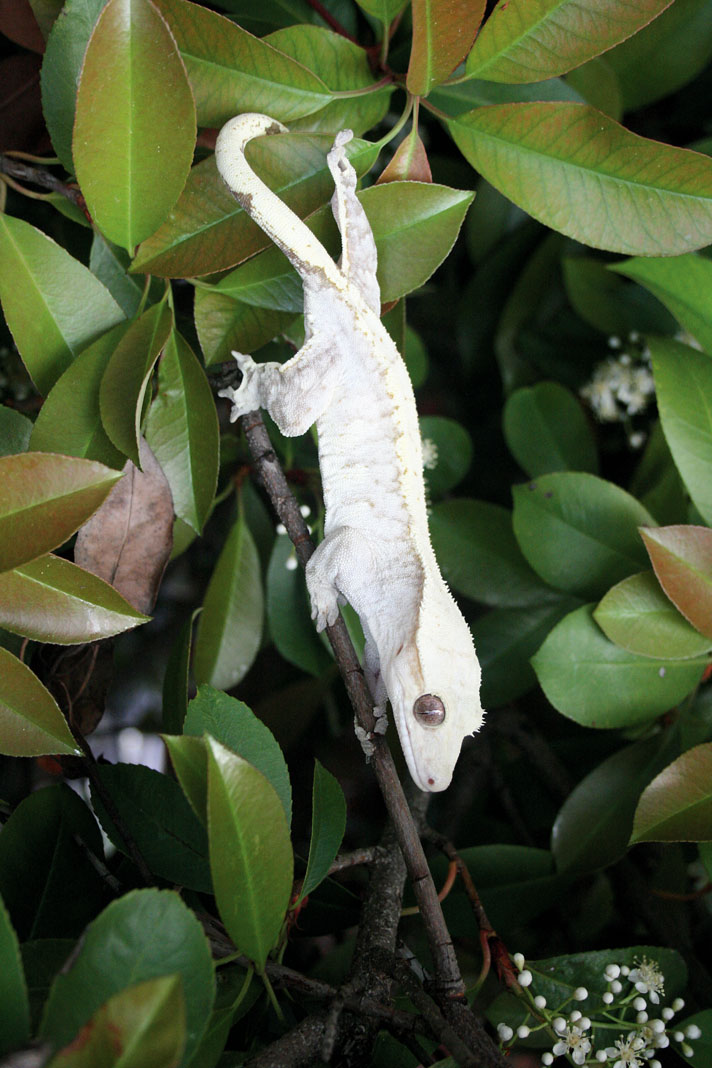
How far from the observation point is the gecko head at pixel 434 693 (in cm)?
116

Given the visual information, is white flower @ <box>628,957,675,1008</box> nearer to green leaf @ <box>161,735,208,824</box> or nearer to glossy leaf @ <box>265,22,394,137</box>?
green leaf @ <box>161,735,208,824</box>

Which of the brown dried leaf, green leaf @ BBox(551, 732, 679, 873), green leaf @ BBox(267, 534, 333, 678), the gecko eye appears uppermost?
the brown dried leaf

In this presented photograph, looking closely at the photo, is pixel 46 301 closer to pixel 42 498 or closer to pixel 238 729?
pixel 42 498

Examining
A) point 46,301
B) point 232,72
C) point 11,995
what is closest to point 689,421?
point 232,72

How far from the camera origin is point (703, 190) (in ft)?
3.74

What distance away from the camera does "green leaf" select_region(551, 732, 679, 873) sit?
148cm

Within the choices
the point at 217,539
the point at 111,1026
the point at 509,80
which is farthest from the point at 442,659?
the point at 217,539

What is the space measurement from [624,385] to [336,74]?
1.04 metres

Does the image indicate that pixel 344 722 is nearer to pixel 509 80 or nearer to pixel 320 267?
pixel 320 267

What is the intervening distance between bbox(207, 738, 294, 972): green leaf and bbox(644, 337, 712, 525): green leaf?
893mm

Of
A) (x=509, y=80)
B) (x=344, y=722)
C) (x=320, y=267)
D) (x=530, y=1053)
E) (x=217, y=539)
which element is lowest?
(x=530, y=1053)

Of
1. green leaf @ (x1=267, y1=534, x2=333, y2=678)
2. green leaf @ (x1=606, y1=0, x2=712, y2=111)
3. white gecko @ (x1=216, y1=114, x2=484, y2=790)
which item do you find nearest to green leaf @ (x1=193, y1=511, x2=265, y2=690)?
green leaf @ (x1=267, y1=534, x2=333, y2=678)

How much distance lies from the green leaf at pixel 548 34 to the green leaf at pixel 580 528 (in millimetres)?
659

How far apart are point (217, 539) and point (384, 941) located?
1409mm
